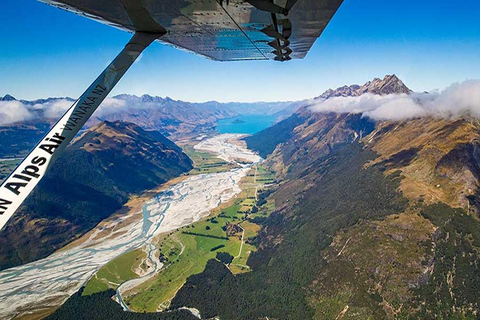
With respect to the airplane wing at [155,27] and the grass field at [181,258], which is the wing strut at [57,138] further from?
the grass field at [181,258]

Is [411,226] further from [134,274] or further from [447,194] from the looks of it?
[134,274]

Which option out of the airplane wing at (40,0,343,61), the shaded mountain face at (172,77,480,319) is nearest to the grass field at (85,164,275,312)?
the shaded mountain face at (172,77,480,319)

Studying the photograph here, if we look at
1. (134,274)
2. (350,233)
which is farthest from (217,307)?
(350,233)

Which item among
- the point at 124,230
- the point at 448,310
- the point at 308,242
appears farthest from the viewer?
the point at 124,230

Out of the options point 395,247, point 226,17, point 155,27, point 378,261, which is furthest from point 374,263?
point 155,27

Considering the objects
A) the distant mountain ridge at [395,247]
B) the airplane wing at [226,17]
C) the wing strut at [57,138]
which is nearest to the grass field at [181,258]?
the distant mountain ridge at [395,247]

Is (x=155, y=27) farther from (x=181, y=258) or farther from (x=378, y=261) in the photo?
(x=181, y=258)
